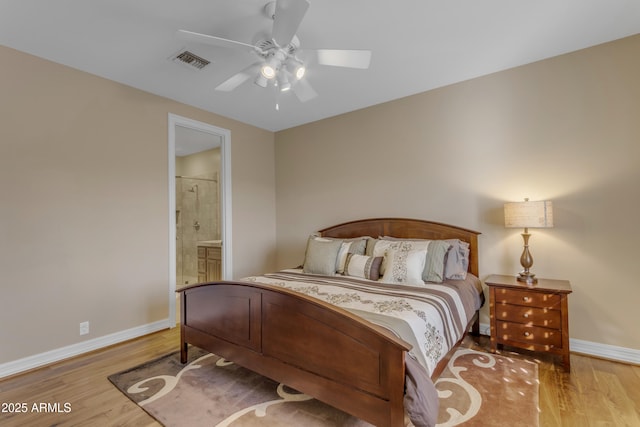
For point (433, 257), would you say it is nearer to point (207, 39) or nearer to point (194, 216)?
point (207, 39)

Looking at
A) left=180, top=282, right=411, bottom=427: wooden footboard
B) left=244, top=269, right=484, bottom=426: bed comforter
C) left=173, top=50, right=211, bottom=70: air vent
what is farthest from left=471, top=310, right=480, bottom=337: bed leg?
left=173, top=50, right=211, bottom=70: air vent

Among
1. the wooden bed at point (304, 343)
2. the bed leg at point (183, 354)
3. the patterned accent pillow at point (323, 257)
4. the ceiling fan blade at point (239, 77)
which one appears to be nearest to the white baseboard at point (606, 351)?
the wooden bed at point (304, 343)

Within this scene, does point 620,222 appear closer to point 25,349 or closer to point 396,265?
point 396,265

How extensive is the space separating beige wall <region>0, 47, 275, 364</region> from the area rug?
0.91 m

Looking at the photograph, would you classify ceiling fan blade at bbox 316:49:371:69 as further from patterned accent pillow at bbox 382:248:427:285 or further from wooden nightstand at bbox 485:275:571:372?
wooden nightstand at bbox 485:275:571:372

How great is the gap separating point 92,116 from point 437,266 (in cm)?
361

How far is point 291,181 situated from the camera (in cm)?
470

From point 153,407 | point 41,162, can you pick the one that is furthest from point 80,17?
point 153,407

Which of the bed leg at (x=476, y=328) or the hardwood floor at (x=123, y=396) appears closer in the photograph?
the hardwood floor at (x=123, y=396)

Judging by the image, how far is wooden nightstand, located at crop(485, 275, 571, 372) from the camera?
92.9 inches

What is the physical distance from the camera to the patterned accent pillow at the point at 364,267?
289cm

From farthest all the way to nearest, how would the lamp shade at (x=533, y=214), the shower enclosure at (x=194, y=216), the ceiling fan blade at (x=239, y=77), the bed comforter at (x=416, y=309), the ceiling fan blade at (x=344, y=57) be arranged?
the shower enclosure at (x=194, y=216), the lamp shade at (x=533, y=214), the ceiling fan blade at (x=239, y=77), the ceiling fan blade at (x=344, y=57), the bed comforter at (x=416, y=309)

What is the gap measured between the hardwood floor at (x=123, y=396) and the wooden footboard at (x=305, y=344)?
1.99 feet

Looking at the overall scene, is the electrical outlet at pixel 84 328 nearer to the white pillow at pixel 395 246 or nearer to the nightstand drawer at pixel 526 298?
the white pillow at pixel 395 246
